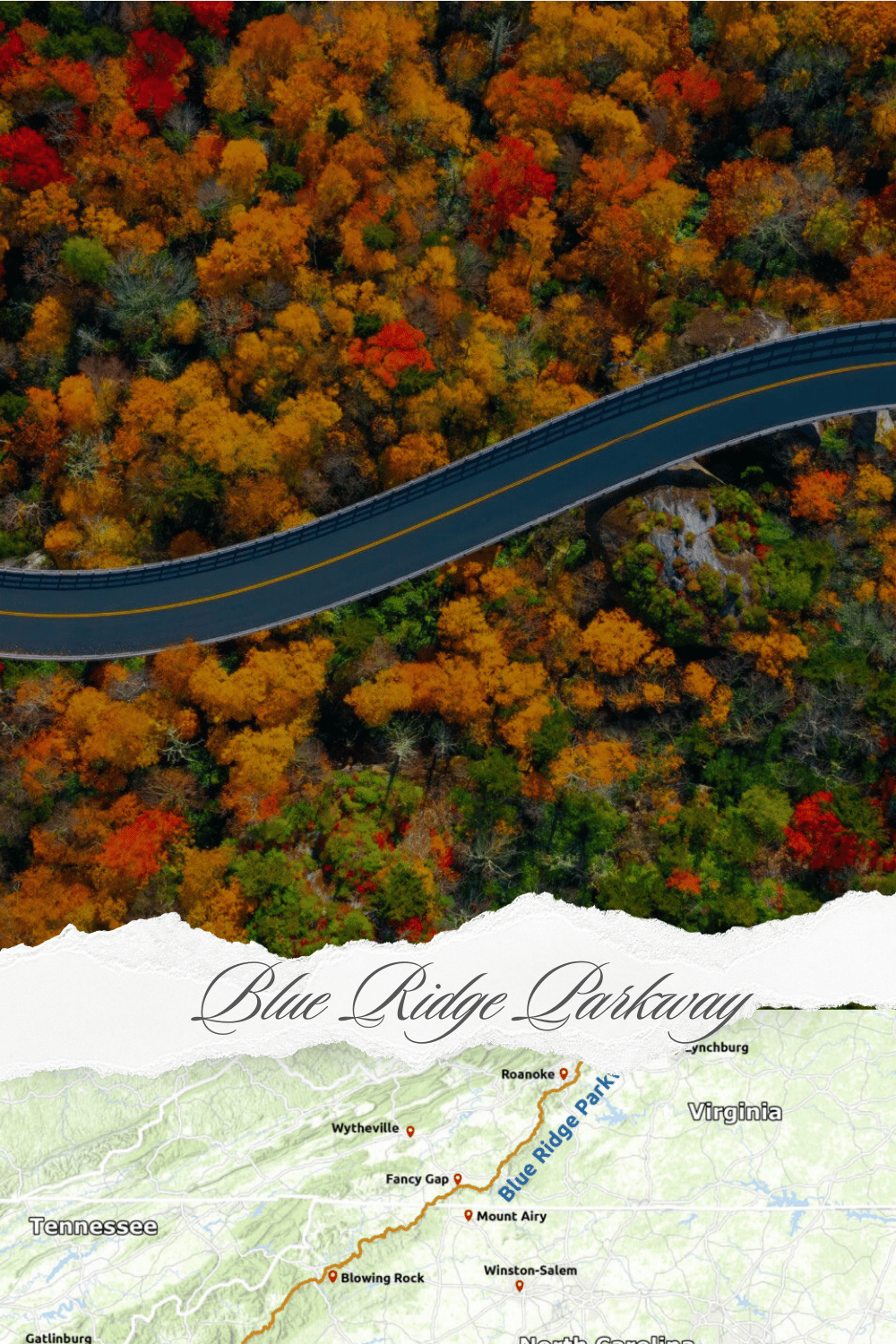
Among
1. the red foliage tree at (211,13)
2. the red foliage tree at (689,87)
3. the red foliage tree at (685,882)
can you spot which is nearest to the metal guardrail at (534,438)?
the red foliage tree at (689,87)

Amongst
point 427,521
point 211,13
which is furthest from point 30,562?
point 211,13

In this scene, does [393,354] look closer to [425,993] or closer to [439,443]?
[439,443]

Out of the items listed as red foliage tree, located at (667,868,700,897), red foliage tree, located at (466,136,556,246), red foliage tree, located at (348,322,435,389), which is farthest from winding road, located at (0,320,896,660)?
red foliage tree, located at (667,868,700,897)

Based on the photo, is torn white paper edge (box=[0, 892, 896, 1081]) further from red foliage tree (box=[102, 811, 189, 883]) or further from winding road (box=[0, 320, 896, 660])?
winding road (box=[0, 320, 896, 660])

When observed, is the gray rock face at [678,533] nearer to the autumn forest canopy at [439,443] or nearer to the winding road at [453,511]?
the autumn forest canopy at [439,443]

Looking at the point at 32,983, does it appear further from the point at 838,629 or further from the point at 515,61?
the point at 515,61
